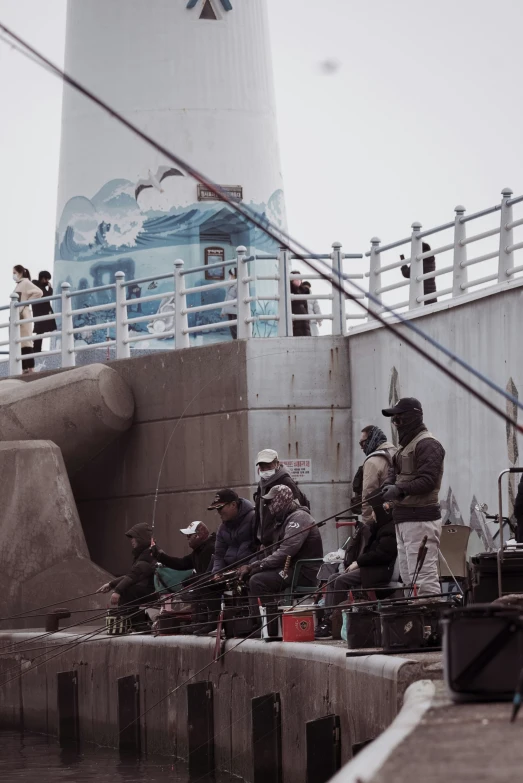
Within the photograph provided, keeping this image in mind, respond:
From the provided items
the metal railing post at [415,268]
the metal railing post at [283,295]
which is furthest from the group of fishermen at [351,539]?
the metal railing post at [283,295]

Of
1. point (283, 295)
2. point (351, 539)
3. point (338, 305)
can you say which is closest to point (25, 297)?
point (283, 295)

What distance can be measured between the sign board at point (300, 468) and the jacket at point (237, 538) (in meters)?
4.39

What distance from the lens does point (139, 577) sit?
1535 centimetres

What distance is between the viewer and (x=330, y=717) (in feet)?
33.7

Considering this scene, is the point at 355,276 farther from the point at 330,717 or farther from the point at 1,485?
the point at 330,717

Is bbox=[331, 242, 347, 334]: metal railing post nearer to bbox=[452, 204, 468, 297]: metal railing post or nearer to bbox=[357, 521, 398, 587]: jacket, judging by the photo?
bbox=[452, 204, 468, 297]: metal railing post

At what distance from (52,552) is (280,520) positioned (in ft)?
20.7

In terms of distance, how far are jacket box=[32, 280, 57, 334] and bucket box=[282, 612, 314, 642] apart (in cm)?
1191

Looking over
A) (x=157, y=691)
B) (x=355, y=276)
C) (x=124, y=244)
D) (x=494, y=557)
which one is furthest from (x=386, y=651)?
(x=124, y=244)

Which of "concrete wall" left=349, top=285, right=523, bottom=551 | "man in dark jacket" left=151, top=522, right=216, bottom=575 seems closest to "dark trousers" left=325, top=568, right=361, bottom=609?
"concrete wall" left=349, top=285, right=523, bottom=551

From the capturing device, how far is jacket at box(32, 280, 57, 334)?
76.0ft

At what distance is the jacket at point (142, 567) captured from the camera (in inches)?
604

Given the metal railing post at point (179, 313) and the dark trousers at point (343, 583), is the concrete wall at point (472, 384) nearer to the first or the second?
the dark trousers at point (343, 583)

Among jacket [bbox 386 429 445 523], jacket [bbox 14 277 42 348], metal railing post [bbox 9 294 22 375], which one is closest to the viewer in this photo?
jacket [bbox 386 429 445 523]
